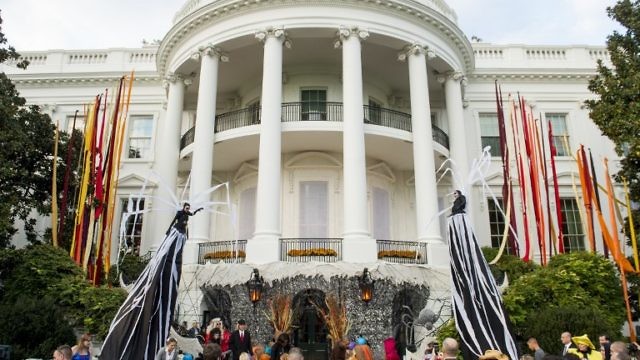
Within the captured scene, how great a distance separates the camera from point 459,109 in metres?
19.7

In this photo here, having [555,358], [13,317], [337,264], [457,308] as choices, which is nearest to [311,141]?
[337,264]

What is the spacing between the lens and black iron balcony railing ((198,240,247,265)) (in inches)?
625

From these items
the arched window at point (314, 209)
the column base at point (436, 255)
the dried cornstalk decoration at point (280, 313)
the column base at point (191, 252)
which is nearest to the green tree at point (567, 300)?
the column base at point (436, 255)

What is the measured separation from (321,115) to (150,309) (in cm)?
1408

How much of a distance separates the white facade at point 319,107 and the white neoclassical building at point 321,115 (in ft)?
0.18

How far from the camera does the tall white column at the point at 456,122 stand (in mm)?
19219

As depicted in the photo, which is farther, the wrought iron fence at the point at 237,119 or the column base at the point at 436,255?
the wrought iron fence at the point at 237,119

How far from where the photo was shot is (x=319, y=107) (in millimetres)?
19859

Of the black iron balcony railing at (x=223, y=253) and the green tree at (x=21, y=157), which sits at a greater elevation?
the green tree at (x=21, y=157)

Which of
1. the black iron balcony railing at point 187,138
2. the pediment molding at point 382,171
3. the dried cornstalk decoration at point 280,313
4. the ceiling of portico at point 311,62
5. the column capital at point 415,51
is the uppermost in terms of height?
the ceiling of portico at point 311,62

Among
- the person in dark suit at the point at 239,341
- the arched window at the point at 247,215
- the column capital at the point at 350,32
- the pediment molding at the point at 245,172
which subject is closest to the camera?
the person in dark suit at the point at 239,341

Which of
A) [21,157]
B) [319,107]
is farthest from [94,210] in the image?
[319,107]

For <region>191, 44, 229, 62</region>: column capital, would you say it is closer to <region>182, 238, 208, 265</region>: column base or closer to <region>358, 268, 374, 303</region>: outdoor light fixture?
<region>182, 238, 208, 265</region>: column base

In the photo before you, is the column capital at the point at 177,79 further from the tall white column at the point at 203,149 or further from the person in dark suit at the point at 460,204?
the person in dark suit at the point at 460,204
